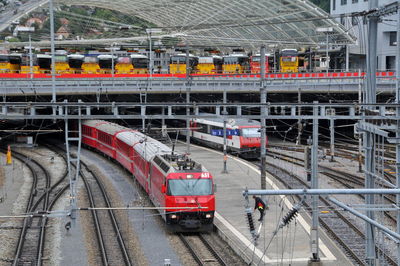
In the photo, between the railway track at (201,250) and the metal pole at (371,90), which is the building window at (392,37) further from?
the metal pole at (371,90)

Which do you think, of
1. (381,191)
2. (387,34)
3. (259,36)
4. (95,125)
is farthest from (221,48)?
(381,191)

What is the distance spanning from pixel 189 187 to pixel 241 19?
46994 mm

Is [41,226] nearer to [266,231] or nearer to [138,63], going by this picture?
[266,231]

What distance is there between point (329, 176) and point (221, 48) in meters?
51.6

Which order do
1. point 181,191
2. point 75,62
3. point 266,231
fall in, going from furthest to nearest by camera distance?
point 75,62
point 266,231
point 181,191

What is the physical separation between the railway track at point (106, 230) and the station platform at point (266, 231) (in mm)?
3227

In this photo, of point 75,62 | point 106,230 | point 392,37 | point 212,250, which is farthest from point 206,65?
point 212,250

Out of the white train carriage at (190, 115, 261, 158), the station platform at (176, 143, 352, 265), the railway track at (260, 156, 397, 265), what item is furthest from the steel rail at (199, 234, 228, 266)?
the white train carriage at (190, 115, 261, 158)

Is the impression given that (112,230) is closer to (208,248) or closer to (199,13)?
(208,248)

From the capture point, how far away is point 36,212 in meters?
16.8

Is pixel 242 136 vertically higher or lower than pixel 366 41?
lower

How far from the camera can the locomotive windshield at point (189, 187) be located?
63.7 feet

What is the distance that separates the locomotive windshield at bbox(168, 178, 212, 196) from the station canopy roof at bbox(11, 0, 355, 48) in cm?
3712

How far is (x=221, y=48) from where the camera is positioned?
80812 mm
